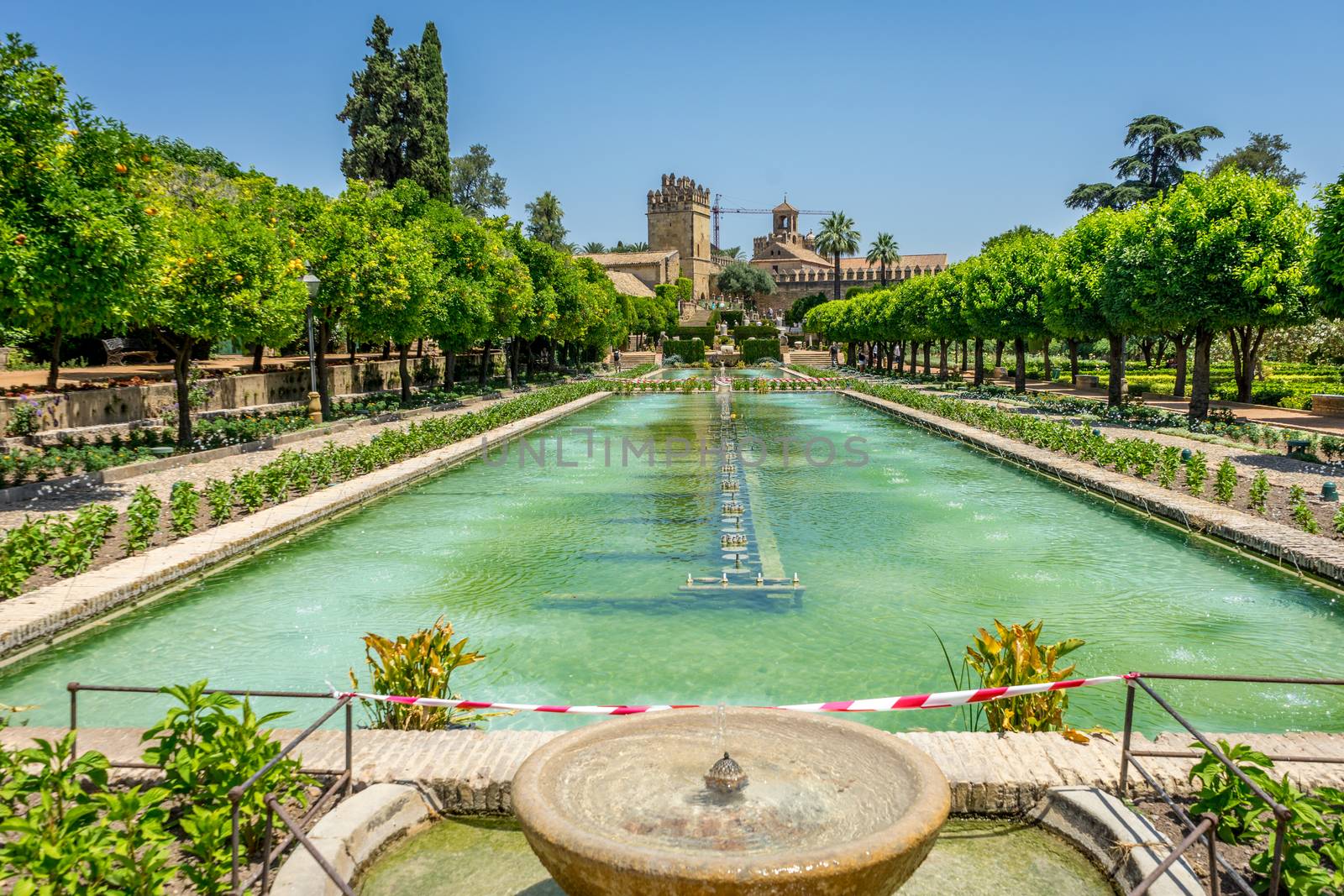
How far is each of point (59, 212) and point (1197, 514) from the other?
15570mm

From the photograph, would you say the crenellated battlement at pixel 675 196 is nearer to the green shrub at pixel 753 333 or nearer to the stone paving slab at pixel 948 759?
the green shrub at pixel 753 333

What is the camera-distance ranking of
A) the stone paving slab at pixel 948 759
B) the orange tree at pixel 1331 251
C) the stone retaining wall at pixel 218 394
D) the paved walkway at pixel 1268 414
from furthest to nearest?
the paved walkway at pixel 1268 414
the stone retaining wall at pixel 218 394
the orange tree at pixel 1331 251
the stone paving slab at pixel 948 759

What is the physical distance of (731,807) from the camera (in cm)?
371

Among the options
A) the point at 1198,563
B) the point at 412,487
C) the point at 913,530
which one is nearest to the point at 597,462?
the point at 412,487

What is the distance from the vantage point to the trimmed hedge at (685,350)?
268ft

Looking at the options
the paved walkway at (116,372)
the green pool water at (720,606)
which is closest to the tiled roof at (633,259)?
the paved walkway at (116,372)

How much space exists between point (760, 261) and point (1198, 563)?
408ft

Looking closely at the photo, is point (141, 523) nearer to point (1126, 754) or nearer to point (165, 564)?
point (165, 564)

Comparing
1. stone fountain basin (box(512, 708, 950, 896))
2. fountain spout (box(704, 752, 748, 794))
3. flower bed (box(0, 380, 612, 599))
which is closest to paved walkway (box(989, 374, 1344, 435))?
flower bed (box(0, 380, 612, 599))

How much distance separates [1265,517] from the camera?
11.8 meters

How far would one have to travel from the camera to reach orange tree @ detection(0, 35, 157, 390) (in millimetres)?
11852

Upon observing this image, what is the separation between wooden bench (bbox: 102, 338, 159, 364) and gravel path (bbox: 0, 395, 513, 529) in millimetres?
17757

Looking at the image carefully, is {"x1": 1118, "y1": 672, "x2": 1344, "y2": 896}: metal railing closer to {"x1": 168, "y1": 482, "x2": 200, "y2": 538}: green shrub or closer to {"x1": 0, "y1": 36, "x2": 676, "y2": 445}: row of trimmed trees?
{"x1": 168, "y1": 482, "x2": 200, "y2": 538}: green shrub

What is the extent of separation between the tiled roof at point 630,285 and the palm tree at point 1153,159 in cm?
4522
